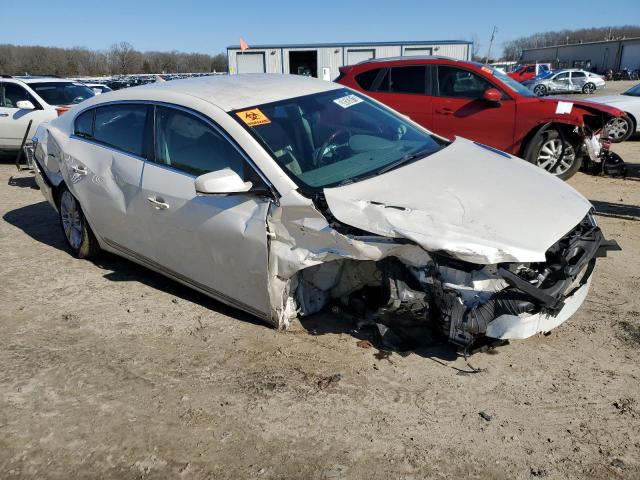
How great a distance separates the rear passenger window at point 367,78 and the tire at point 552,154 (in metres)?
2.64

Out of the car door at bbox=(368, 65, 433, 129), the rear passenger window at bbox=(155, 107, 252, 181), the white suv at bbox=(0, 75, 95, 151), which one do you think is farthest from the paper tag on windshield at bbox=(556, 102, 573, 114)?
the white suv at bbox=(0, 75, 95, 151)

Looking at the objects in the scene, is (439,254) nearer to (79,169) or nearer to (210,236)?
(210,236)

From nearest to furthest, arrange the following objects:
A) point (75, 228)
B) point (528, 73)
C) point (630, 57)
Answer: point (75, 228), point (528, 73), point (630, 57)

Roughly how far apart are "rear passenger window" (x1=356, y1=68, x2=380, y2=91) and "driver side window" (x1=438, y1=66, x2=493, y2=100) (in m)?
1.08

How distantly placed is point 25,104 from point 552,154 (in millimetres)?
9050

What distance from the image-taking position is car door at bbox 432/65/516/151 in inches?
308

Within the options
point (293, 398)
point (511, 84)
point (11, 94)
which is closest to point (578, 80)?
point (511, 84)

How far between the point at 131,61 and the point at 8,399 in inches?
3042

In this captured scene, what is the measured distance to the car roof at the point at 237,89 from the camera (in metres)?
3.87

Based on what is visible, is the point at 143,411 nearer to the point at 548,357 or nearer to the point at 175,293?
the point at 175,293

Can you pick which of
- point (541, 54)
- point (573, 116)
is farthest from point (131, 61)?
point (573, 116)

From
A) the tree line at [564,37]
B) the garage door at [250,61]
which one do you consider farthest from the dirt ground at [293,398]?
the tree line at [564,37]

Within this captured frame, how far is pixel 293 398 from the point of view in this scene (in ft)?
10.1

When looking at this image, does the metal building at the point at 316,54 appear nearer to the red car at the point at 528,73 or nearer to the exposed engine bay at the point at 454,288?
the red car at the point at 528,73
